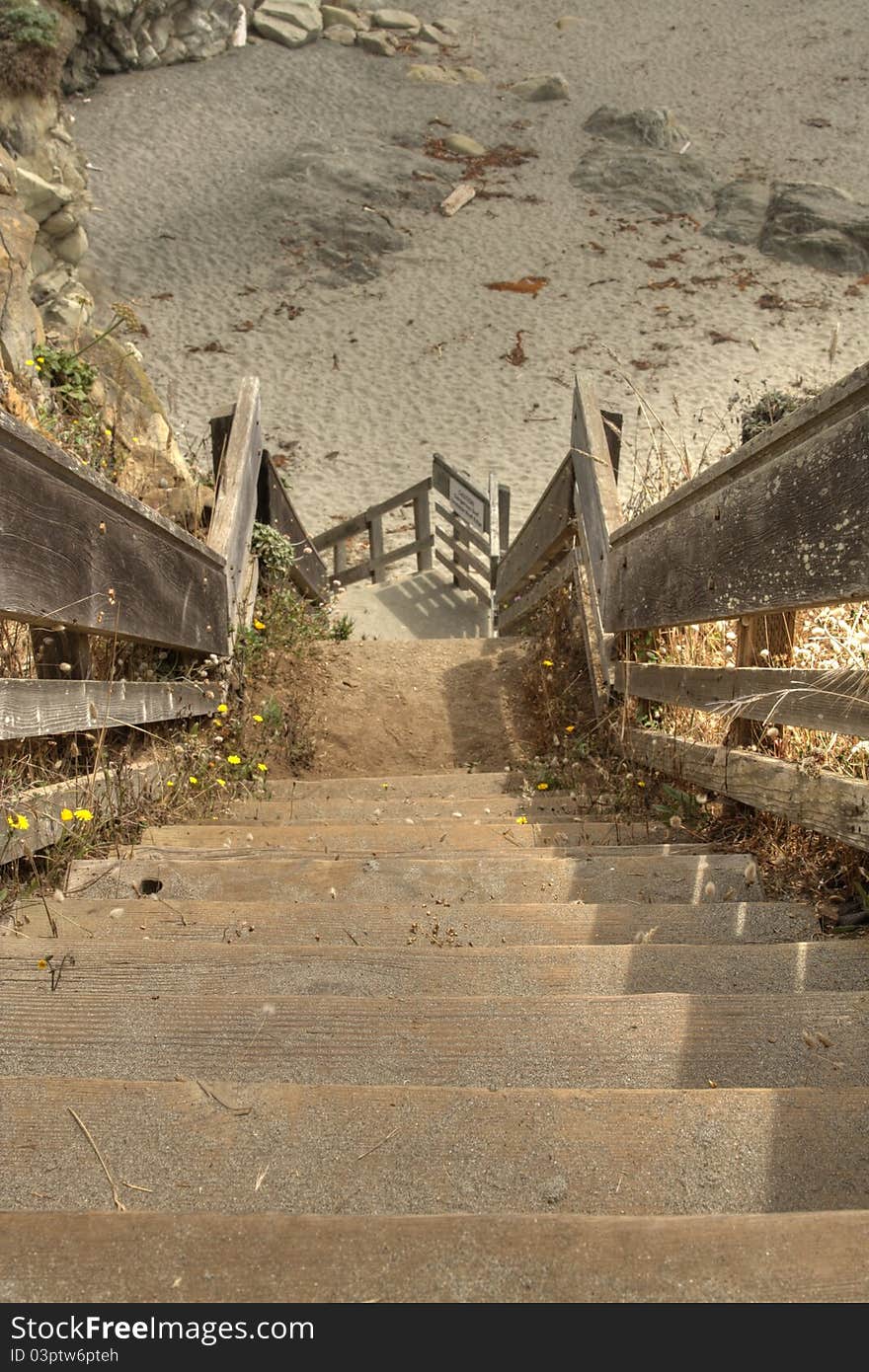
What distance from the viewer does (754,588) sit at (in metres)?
2.56

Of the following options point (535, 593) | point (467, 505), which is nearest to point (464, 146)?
point (467, 505)

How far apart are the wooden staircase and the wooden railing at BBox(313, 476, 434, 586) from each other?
31.2 feet

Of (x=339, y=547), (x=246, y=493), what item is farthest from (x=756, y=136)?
(x=246, y=493)

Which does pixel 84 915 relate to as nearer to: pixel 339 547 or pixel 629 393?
pixel 339 547

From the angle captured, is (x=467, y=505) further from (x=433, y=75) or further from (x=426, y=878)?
(x=433, y=75)

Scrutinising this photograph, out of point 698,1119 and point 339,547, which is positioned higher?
point 339,547

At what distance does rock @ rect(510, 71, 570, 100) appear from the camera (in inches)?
990

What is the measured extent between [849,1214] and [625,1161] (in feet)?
0.94

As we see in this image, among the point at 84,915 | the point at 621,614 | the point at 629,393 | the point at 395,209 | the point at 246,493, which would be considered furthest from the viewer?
the point at 395,209

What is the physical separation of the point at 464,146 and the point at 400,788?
21.9 m

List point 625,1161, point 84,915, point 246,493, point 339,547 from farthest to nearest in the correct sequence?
1. point 339,547
2. point 246,493
3. point 84,915
4. point 625,1161

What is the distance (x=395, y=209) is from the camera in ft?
68.0

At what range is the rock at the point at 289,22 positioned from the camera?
26359 mm
